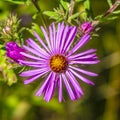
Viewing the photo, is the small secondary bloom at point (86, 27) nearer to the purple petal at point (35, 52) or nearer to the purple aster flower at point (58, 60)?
the purple aster flower at point (58, 60)

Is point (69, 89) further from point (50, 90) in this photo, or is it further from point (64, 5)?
point (64, 5)

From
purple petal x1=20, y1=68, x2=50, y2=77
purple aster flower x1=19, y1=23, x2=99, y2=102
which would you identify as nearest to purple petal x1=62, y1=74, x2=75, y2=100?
purple aster flower x1=19, y1=23, x2=99, y2=102

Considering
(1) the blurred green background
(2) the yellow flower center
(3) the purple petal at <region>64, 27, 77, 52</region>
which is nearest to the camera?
(3) the purple petal at <region>64, 27, 77, 52</region>

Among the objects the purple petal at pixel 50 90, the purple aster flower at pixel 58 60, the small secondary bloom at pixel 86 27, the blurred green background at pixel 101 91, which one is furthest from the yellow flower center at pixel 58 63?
the blurred green background at pixel 101 91

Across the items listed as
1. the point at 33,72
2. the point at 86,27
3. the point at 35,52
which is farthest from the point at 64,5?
the point at 33,72

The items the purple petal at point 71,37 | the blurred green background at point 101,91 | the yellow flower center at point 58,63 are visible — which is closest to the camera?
the purple petal at point 71,37

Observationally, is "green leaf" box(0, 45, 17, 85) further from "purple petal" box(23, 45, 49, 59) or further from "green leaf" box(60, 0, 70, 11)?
"green leaf" box(60, 0, 70, 11)

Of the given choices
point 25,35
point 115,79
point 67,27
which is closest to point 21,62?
point 67,27

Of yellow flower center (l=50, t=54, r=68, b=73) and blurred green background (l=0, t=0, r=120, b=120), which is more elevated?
yellow flower center (l=50, t=54, r=68, b=73)
